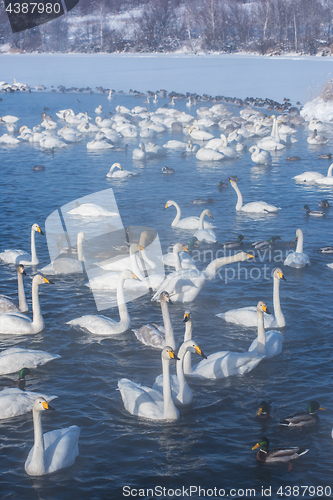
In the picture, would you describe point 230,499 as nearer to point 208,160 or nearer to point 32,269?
point 32,269

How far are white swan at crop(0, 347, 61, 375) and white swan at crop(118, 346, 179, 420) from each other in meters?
1.95

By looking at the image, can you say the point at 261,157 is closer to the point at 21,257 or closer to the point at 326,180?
the point at 326,180

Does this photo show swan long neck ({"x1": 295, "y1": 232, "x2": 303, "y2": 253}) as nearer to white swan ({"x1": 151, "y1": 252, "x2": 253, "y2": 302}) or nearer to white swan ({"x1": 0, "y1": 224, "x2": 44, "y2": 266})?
white swan ({"x1": 151, "y1": 252, "x2": 253, "y2": 302})

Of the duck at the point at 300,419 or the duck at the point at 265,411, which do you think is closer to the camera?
the duck at the point at 300,419

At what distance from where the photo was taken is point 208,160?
28250 millimetres

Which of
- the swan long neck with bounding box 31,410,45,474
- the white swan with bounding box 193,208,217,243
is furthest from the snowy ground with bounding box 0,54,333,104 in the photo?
the swan long neck with bounding box 31,410,45,474

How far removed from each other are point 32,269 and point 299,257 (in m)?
7.12

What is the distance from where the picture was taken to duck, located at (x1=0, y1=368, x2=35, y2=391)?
9.84m

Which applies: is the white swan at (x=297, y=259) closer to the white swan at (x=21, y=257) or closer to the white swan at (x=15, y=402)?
the white swan at (x=21, y=257)

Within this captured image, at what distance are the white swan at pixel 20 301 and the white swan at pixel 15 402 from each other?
3554 millimetres

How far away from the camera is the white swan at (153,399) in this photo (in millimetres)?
8914

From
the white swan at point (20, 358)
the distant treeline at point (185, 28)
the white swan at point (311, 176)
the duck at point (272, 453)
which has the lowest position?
the duck at point (272, 453)

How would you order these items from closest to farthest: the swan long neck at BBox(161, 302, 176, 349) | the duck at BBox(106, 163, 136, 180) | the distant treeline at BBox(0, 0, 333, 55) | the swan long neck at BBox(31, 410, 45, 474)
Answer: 1. the swan long neck at BBox(31, 410, 45, 474)
2. the swan long neck at BBox(161, 302, 176, 349)
3. the duck at BBox(106, 163, 136, 180)
4. the distant treeline at BBox(0, 0, 333, 55)

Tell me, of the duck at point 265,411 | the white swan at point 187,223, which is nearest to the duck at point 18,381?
the duck at point 265,411
